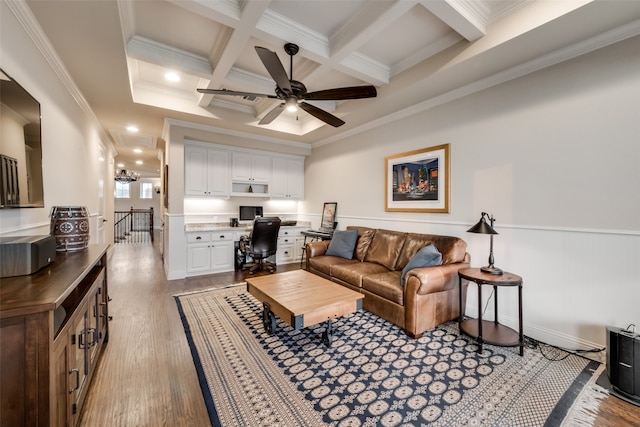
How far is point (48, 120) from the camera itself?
7.73 ft

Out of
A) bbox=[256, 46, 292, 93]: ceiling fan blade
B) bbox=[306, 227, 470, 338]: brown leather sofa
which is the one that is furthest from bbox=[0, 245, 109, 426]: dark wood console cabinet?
bbox=[306, 227, 470, 338]: brown leather sofa

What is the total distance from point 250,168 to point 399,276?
380 centimetres

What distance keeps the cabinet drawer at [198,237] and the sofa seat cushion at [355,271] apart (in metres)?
2.49

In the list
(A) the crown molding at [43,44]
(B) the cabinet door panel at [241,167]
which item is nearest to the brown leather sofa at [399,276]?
(B) the cabinet door panel at [241,167]

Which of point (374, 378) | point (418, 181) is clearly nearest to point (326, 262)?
point (418, 181)

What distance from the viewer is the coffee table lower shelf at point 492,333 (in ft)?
7.78

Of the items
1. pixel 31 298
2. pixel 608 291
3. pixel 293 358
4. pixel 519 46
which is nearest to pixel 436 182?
pixel 519 46

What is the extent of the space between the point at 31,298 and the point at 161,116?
4.00m

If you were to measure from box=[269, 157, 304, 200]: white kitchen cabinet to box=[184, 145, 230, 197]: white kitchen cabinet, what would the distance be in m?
1.04

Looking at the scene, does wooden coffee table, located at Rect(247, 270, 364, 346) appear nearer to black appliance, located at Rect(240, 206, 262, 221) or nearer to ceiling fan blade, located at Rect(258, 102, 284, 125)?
ceiling fan blade, located at Rect(258, 102, 284, 125)

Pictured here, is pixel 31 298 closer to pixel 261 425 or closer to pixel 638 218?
pixel 261 425

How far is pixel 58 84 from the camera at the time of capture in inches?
104

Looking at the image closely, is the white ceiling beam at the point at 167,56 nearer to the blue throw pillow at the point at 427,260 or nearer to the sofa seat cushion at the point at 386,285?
the sofa seat cushion at the point at 386,285

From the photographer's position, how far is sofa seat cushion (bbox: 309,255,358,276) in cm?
377
